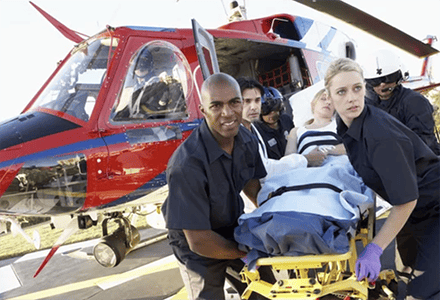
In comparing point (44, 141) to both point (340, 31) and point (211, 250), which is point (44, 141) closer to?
point (211, 250)

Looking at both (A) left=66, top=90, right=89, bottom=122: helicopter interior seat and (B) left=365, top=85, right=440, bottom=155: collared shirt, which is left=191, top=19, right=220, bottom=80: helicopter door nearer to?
(A) left=66, top=90, right=89, bottom=122: helicopter interior seat

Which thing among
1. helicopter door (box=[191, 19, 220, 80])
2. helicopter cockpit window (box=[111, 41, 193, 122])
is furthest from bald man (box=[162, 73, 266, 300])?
helicopter cockpit window (box=[111, 41, 193, 122])

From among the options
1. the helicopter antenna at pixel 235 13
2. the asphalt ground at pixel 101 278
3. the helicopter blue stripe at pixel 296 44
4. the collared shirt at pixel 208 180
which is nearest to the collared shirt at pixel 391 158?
the collared shirt at pixel 208 180

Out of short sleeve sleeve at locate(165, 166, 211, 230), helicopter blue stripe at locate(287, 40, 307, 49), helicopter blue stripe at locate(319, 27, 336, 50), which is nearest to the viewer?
short sleeve sleeve at locate(165, 166, 211, 230)

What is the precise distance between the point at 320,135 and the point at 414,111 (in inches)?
30.7

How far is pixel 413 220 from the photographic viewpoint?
204cm

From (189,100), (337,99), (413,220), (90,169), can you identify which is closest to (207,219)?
(337,99)

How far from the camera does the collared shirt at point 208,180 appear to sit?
5.75ft

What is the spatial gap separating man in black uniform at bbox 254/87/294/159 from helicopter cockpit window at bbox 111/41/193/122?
0.99 meters

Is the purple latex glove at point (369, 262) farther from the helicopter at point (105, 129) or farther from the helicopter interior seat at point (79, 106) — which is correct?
the helicopter interior seat at point (79, 106)

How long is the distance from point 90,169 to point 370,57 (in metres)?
2.44

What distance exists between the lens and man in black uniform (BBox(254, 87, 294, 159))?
3.00 m

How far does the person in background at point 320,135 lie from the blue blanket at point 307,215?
1.68ft

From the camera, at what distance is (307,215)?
5.35 feet
